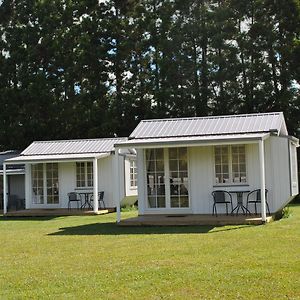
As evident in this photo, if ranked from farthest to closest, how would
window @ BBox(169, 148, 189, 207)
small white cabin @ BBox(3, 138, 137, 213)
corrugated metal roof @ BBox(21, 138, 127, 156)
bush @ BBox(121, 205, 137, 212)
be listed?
corrugated metal roof @ BBox(21, 138, 127, 156) → bush @ BBox(121, 205, 137, 212) → small white cabin @ BBox(3, 138, 137, 213) → window @ BBox(169, 148, 189, 207)

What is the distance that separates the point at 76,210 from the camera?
22562mm

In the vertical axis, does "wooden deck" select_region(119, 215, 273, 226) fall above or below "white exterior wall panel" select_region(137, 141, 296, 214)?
below

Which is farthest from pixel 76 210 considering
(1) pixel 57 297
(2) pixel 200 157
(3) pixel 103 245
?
(1) pixel 57 297

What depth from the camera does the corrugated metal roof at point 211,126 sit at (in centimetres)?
1734

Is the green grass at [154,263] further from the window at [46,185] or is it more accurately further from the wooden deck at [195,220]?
the window at [46,185]

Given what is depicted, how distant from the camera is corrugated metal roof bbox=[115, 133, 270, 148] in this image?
1556cm

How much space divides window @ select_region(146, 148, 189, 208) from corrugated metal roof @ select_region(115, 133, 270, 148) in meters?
0.51

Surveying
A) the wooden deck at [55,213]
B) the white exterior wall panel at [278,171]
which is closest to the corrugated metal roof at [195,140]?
the white exterior wall panel at [278,171]

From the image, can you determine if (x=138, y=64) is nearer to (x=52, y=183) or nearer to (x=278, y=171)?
(x=52, y=183)

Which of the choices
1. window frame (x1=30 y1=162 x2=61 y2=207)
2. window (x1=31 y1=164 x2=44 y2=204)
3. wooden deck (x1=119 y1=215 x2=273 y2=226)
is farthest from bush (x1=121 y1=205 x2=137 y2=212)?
wooden deck (x1=119 y1=215 x2=273 y2=226)

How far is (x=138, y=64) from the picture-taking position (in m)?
34.2

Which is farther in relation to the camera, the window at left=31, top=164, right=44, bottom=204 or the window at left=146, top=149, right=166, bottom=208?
the window at left=31, top=164, right=44, bottom=204

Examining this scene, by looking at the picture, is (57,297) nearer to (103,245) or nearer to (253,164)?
(103,245)

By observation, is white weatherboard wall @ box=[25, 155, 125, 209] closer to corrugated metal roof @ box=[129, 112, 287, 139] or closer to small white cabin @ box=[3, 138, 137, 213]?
small white cabin @ box=[3, 138, 137, 213]
